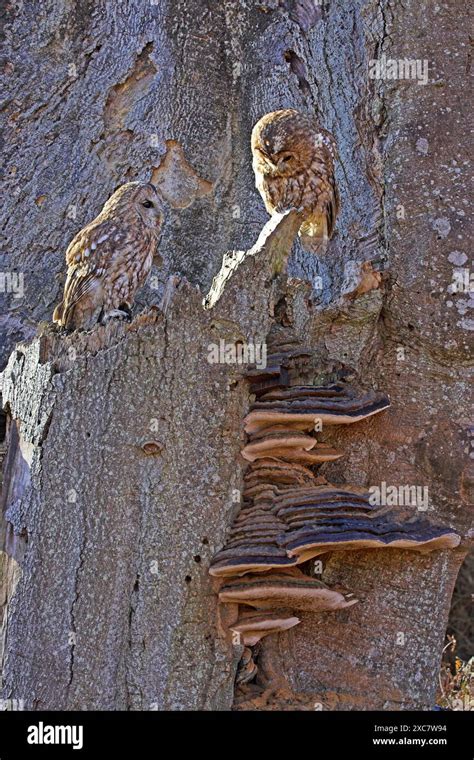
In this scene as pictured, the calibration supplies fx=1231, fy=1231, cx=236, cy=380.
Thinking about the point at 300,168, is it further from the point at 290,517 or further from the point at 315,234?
the point at 290,517

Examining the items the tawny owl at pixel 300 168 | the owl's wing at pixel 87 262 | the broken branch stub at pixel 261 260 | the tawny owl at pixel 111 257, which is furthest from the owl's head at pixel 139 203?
the broken branch stub at pixel 261 260

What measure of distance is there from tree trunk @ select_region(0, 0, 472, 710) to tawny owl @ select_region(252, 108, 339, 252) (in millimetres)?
105

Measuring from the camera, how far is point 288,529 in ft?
13.8

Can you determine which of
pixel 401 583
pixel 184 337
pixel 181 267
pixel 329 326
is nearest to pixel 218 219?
pixel 181 267

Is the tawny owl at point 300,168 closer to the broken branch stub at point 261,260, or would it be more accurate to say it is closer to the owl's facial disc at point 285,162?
the owl's facial disc at point 285,162

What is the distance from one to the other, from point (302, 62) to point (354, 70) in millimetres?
798

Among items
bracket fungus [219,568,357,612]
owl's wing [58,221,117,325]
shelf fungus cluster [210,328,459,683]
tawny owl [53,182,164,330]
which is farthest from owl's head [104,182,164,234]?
bracket fungus [219,568,357,612]

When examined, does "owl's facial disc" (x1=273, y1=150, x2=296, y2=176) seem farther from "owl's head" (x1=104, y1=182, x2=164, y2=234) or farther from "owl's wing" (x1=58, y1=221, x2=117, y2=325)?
"owl's wing" (x1=58, y1=221, x2=117, y2=325)

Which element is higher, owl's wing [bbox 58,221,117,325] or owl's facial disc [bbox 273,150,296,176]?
owl's facial disc [bbox 273,150,296,176]

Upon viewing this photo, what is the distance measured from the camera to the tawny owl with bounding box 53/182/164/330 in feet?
18.7

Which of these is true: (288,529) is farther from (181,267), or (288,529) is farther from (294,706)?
(181,267)

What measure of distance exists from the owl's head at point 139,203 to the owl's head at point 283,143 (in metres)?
0.54

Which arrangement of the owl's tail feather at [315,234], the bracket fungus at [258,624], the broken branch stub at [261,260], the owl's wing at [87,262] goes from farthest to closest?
1. the owl's tail feather at [315,234]
2. the owl's wing at [87,262]
3. the broken branch stub at [261,260]
4. the bracket fungus at [258,624]

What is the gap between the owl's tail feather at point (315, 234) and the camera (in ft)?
19.1
